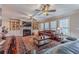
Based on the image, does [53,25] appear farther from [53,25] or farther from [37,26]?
[37,26]

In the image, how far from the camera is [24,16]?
2.62 m

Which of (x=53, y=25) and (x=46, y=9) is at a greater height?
(x=46, y=9)

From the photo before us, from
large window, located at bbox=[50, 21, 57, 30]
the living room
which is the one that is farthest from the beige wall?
large window, located at bbox=[50, 21, 57, 30]

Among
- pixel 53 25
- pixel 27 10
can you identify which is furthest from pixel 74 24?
pixel 27 10

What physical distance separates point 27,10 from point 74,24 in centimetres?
82

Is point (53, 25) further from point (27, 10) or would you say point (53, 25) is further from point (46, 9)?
point (27, 10)

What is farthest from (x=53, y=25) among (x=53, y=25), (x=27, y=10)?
(x=27, y=10)

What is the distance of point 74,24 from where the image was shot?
2643 mm

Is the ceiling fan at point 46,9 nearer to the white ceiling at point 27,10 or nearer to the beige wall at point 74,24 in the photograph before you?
the white ceiling at point 27,10

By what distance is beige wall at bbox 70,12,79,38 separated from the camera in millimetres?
2617
